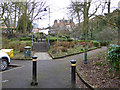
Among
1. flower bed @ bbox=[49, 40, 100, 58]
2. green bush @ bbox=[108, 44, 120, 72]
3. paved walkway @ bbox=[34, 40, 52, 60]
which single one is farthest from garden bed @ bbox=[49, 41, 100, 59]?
green bush @ bbox=[108, 44, 120, 72]

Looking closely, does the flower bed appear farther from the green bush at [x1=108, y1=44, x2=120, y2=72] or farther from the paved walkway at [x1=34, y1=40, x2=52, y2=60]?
the green bush at [x1=108, y1=44, x2=120, y2=72]

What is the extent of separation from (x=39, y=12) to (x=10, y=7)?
793cm

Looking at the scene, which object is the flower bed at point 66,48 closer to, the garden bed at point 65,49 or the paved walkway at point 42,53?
the garden bed at point 65,49

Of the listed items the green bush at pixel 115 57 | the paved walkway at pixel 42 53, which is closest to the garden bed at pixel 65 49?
the paved walkway at pixel 42 53

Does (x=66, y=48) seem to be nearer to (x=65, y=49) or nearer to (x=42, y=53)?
(x=65, y=49)

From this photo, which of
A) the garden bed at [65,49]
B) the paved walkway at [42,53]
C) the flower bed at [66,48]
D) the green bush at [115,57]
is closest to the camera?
the green bush at [115,57]

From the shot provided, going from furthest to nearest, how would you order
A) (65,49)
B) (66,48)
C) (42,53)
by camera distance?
(66,48), (42,53), (65,49)

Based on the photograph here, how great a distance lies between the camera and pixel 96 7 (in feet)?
32.1

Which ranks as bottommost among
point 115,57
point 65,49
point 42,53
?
point 42,53

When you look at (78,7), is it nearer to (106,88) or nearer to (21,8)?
(106,88)

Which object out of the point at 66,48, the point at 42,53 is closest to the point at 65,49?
the point at 66,48

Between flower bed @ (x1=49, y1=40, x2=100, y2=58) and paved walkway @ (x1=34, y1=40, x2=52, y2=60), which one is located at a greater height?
flower bed @ (x1=49, y1=40, x2=100, y2=58)

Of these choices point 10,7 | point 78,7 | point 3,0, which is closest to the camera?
point 78,7

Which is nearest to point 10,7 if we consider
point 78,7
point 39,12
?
point 39,12
